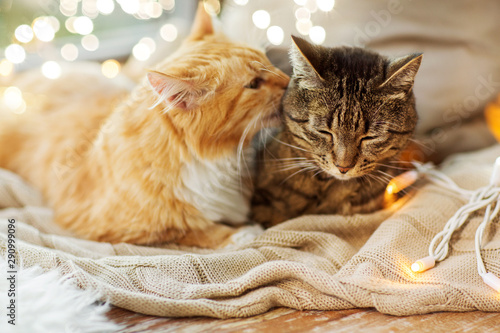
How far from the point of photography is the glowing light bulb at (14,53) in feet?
6.14

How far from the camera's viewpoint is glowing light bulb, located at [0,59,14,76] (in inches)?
74.0

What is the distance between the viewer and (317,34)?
1552 mm

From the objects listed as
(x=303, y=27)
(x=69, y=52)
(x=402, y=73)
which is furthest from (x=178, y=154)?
(x=69, y=52)

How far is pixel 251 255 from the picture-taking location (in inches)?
40.5

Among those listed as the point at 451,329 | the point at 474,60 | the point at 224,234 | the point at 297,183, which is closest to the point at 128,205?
the point at 224,234

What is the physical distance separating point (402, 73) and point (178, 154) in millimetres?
676

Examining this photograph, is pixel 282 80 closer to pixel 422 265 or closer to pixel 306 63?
pixel 306 63

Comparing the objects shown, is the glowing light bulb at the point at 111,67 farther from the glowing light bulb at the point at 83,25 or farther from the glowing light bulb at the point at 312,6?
the glowing light bulb at the point at 312,6

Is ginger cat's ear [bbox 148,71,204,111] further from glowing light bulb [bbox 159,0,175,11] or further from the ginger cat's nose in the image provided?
glowing light bulb [bbox 159,0,175,11]

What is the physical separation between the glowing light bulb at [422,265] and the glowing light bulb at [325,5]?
1.05m

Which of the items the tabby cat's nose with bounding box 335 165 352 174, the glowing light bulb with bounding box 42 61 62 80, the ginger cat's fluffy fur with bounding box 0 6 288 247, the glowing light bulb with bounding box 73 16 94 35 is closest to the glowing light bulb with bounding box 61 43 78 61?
the glowing light bulb with bounding box 73 16 94 35

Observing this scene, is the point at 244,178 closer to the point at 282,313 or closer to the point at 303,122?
the point at 303,122

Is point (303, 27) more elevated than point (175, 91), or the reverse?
point (303, 27)

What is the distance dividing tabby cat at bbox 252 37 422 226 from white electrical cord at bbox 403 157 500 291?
0.76ft
